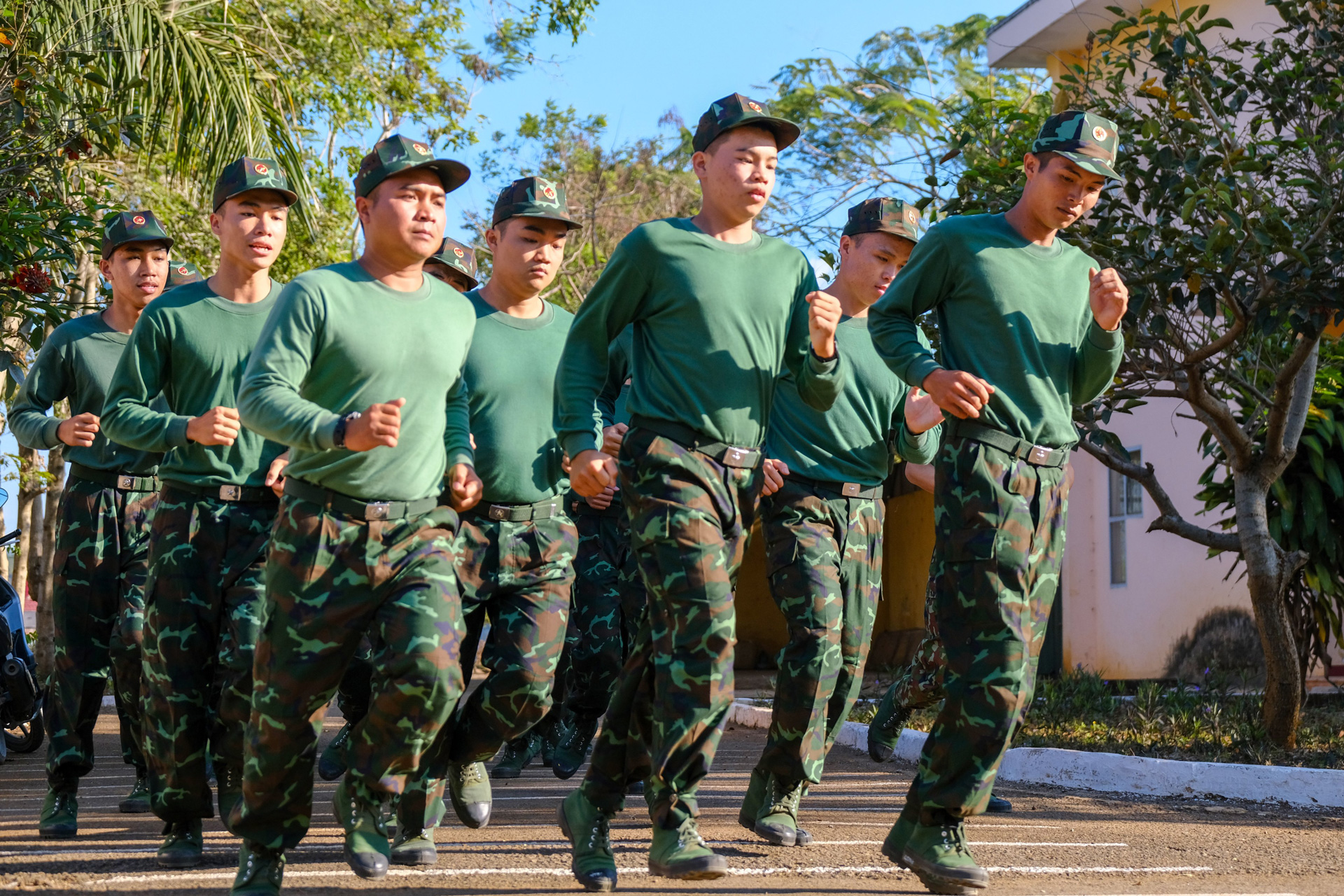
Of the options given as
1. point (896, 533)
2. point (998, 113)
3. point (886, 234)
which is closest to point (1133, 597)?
point (896, 533)

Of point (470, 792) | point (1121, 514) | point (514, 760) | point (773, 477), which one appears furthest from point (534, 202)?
point (1121, 514)

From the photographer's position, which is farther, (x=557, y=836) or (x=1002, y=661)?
(x=557, y=836)

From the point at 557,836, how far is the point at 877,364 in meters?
2.29

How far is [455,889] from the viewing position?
16.0 feet

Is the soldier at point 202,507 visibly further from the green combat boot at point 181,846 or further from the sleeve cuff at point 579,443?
the sleeve cuff at point 579,443

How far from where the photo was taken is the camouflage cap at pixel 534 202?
6.13 m

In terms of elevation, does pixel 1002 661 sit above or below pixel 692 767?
above

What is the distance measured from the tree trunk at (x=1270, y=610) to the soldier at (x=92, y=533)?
18.9 ft

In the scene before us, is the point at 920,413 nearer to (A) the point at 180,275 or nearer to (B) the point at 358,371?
(B) the point at 358,371

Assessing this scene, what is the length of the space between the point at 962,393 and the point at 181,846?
3.03 metres

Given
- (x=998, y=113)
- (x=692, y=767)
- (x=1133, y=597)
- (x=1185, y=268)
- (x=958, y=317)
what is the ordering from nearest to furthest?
1. (x=692, y=767)
2. (x=958, y=317)
3. (x=1185, y=268)
4. (x=998, y=113)
5. (x=1133, y=597)

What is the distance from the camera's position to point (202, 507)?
225 inches

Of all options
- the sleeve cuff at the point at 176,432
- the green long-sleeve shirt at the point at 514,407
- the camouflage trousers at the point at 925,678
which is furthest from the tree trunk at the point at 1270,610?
the sleeve cuff at the point at 176,432

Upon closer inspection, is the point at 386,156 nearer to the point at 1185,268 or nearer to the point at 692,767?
the point at 692,767
